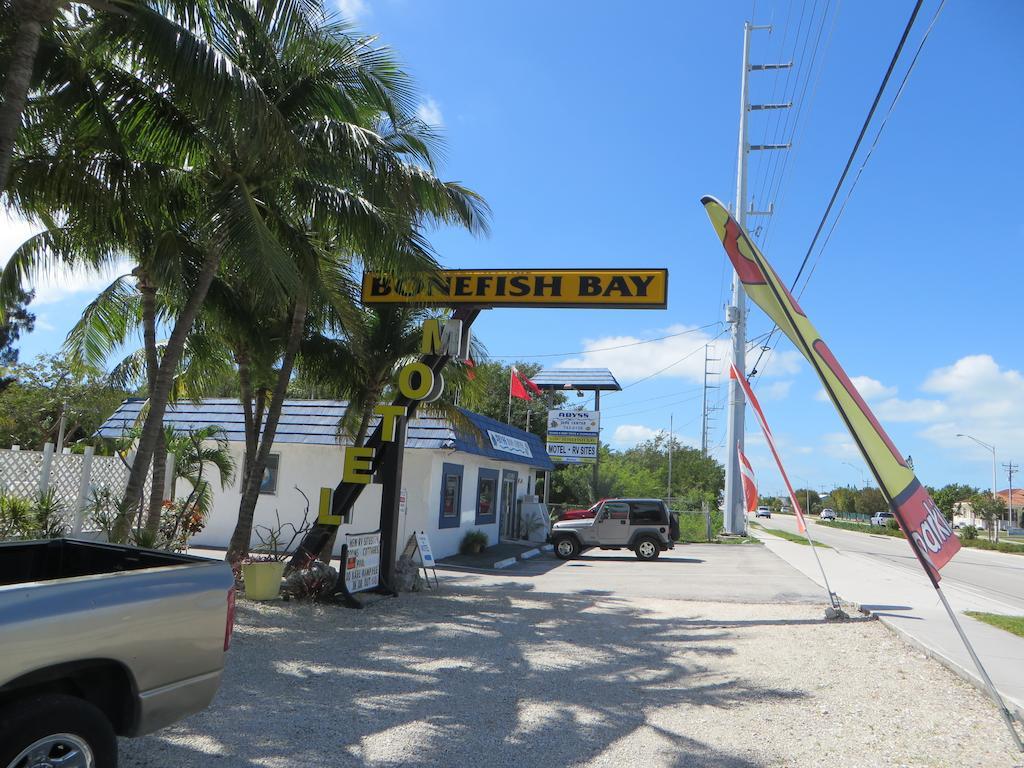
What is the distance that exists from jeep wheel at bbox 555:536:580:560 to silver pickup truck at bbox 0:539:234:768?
1836cm

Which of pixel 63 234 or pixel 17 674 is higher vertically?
pixel 63 234

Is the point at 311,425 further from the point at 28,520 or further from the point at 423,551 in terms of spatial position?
the point at 28,520

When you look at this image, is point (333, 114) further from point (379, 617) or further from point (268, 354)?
point (379, 617)

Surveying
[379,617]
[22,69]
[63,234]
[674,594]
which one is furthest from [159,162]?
[674,594]

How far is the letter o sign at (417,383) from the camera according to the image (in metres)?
12.4

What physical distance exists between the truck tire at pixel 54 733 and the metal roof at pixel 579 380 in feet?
113

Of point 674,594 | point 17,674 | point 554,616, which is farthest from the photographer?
point 674,594

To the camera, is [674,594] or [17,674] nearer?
[17,674]

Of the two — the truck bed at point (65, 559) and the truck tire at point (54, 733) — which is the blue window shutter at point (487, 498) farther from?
the truck tire at point (54, 733)

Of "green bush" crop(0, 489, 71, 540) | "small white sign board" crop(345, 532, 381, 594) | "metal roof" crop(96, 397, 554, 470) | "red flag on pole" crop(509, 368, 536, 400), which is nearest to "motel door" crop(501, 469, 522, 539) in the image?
"metal roof" crop(96, 397, 554, 470)

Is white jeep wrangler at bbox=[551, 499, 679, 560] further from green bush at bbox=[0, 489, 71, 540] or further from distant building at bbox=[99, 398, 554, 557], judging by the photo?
green bush at bbox=[0, 489, 71, 540]

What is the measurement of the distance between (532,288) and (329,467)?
28.7ft

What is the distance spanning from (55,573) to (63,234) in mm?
7483

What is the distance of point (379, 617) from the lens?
10547 millimetres
